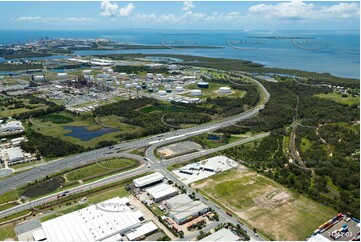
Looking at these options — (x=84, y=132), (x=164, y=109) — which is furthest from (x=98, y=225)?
(x=164, y=109)

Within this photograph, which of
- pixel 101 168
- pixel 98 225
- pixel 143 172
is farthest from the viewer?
pixel 101 168

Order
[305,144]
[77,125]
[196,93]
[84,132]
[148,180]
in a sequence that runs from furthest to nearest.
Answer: [196,93]
[77,125]
[84,132]
[305,144]
[148,180]

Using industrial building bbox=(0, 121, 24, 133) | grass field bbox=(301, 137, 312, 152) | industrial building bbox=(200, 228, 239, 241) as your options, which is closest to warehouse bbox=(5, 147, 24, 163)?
industrial building bbox=(0, 121, 24, 133)

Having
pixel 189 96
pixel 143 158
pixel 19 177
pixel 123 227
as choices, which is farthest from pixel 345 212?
pixel 189 96

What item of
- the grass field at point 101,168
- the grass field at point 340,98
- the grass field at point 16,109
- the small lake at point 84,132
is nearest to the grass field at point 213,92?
the grass field at point 340,98

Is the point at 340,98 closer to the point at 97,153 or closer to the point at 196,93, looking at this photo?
the point at 196,93
